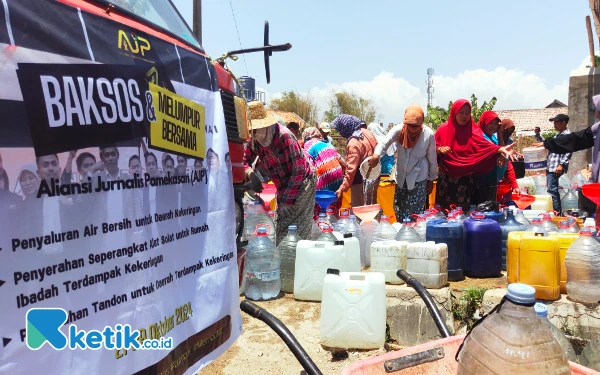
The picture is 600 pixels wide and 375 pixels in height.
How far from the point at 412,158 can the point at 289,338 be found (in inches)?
152

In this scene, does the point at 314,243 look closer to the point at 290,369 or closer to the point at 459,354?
the point at 290,369

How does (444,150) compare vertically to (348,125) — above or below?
below

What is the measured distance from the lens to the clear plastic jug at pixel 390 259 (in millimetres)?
4027

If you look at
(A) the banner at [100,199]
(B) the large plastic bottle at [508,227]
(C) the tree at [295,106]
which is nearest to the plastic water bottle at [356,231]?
(B) the large plastic bottle at [508,227]

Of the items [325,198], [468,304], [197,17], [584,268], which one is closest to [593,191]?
[584,268]

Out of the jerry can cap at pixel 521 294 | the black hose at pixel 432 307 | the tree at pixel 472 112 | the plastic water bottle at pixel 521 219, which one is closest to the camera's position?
the jerry can cap at pixel 521 294

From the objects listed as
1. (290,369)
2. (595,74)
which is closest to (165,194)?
(290,369)

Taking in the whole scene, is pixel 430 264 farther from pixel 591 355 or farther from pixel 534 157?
pixel 534 157

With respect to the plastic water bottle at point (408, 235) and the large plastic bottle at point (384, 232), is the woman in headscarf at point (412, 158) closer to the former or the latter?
the large plastic bottle at point (384, 232)

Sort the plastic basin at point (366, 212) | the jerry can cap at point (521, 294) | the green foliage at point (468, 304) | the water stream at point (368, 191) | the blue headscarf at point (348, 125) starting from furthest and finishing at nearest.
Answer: the water stream at point (368, 191), the blue headscarf at point (348, 125), the plastic basin at point (366, 212), the green foliage at point (468, 304), the jerry can cap at point (521, 294)

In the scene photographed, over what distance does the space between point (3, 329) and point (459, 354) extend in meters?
1.50

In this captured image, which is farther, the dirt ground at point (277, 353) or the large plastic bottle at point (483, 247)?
the large plastic bottle at point (483, 247)

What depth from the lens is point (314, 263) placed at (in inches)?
162

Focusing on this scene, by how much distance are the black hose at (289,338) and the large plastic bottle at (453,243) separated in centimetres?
232
